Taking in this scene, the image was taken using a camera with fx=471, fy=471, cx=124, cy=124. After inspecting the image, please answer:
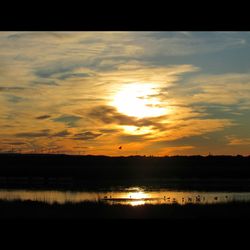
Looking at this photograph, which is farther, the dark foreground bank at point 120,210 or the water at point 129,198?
the water at point 129,198

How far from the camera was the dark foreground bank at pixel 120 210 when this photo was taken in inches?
595

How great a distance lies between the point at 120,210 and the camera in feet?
54.4

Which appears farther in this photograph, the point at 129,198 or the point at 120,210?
the point at 129,198

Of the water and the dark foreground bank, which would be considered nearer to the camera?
the dark foreground bank

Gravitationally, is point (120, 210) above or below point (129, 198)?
below

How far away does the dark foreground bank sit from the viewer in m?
15.1
